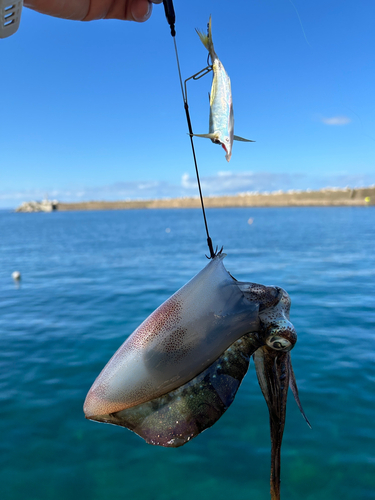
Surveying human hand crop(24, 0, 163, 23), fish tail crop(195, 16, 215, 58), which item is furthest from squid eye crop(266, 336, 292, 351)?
human hand crop(24, 0, 163, 23)

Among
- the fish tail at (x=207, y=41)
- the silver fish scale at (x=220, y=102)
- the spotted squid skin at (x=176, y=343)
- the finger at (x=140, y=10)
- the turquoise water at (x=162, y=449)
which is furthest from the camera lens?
the turquoise water at (x=162, y=449)

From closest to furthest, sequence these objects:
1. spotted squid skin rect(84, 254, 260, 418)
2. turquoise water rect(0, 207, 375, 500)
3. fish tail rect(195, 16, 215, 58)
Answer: fish tail rect(195, 16, 215, 58) → spotted squid skin rect(84, 254, 260, 418) → turquoise water rect(0, 207, 375, 500)

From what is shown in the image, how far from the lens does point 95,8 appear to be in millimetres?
3422

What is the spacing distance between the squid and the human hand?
2.26 metres

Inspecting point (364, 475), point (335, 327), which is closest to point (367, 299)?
point (335, 327)

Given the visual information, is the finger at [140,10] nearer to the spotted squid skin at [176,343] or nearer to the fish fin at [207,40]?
the fish fin at [207,40]

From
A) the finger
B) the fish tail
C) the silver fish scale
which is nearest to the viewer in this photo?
the silver fish scale

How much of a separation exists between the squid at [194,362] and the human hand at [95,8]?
88.9 inches

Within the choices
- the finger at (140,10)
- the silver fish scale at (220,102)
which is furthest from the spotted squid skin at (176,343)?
the finger at (140,10)

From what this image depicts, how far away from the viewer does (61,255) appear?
29.5 meters

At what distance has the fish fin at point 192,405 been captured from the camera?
2.70 meters

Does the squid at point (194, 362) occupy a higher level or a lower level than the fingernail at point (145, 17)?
lower

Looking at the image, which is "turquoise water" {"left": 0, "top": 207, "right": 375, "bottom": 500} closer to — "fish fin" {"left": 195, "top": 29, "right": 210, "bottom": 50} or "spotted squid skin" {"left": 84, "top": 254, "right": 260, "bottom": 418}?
"spotted squid skin" {"left": 84, "top": 254, "right": 260, "bottom": 418}

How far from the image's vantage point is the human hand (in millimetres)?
3234
